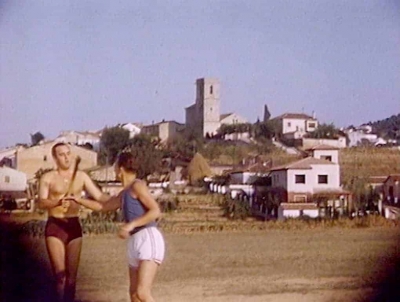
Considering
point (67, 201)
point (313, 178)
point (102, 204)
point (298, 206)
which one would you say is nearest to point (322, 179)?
point (313, 178)

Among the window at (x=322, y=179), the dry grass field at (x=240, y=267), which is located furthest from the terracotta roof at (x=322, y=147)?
the dry grass field at (x=240, y=267)

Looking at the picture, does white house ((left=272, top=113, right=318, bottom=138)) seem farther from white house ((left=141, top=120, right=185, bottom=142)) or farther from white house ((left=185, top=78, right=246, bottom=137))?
white house ((left=141, top=120, right=185, bottom=142))

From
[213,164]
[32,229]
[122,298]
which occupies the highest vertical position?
[213,164]

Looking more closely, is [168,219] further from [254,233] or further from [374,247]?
[374,247]

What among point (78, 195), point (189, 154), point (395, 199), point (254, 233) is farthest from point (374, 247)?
point (78, 195)

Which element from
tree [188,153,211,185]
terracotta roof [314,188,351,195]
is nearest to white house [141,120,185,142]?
tree [188,153,211,185]

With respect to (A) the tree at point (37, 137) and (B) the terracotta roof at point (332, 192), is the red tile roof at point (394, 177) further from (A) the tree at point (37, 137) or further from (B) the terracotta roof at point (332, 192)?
(A) the tree at point (37, 137)
